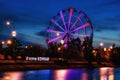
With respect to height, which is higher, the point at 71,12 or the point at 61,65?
the point at 71,12

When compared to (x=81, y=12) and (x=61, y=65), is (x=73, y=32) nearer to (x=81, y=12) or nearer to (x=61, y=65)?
(x=81, y=12)

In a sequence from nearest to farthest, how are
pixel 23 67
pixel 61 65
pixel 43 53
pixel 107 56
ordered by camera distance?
1. pixel 23 67
2. pixel 61 65
3. pixel 43 53
4. pixel 107 56

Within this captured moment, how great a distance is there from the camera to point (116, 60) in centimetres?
12212

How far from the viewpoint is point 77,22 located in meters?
91.1

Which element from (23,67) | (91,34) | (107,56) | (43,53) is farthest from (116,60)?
(23,67)

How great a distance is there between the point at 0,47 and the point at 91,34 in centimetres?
4032

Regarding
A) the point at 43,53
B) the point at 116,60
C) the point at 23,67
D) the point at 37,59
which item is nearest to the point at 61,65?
the point at 37,59

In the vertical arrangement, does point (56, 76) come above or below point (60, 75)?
below

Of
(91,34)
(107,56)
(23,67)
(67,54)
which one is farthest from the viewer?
(107,56)

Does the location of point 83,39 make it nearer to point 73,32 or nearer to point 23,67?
point 73,32

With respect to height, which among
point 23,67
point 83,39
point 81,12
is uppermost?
point 81,12

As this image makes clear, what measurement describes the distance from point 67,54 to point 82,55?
204 inches

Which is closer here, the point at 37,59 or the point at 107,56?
the point at 37,59

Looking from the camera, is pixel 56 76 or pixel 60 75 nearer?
pixel 56 76
